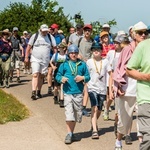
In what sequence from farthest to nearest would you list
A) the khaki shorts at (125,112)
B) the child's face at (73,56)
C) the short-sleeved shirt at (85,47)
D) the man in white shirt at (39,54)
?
the man in white shirt at (39,54) → the short-sleeved shirt at (85,47) → the child's face at (73,56) → the khaki shorts at (125,112)

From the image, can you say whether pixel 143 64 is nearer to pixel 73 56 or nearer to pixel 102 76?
pixel 73 56

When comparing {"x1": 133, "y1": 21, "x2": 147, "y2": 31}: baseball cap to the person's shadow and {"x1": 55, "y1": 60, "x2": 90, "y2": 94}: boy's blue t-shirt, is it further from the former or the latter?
the person's shadow

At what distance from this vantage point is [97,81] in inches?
358

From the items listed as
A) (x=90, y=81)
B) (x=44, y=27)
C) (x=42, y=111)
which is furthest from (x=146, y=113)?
(x=44, y=27)

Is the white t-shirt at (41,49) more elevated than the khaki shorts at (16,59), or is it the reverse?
the white t-shirt at (41,49)

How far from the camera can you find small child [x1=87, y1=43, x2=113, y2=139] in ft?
29.2

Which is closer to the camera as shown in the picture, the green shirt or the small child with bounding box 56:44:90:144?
the green shirt

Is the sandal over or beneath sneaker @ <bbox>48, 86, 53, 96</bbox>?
over

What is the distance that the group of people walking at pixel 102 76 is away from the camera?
5613 millimetres

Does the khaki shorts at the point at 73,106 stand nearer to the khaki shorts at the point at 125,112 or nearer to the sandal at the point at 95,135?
the sandal at the point at 95,135

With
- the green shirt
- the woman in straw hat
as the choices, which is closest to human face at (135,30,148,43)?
the green shirt

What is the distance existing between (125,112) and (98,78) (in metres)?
1.65

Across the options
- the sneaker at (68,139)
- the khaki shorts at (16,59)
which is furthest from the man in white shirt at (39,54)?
the sneaker at (68,139)

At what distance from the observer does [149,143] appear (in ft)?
17.6
